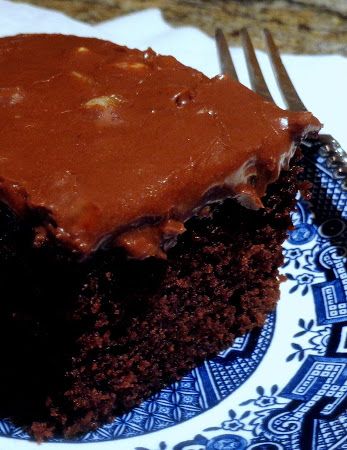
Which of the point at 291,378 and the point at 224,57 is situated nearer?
the point at 291,378

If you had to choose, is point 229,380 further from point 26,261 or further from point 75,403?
point 26,261

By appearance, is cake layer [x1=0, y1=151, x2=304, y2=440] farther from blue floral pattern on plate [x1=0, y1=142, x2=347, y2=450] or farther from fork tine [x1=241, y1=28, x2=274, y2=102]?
fork tine [x1=241, y1=28, x2=274, y2=102]

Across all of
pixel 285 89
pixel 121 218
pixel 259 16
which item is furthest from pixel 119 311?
pixel 259 16

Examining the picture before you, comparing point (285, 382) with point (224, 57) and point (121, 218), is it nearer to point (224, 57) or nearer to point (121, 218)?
point (121, 218)

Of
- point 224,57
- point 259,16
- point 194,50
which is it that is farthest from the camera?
point 259,16

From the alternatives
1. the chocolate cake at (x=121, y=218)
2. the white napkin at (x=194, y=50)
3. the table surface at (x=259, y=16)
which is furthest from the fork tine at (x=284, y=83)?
the table surface at (x=259, y=16)

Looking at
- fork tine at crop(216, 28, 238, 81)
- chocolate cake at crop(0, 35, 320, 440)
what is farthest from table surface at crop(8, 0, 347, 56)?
chocolate cake at crop(0, 35, 320, 440)
